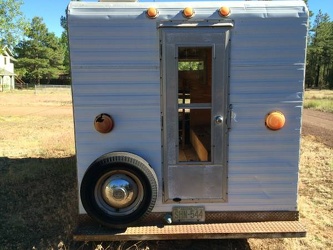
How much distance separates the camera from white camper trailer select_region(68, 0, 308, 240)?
3430 mm

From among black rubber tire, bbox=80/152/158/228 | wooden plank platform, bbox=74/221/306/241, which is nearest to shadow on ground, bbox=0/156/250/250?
wooden plank platform, bbox=74/221/306/241

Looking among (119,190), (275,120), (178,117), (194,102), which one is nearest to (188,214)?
(119,190)

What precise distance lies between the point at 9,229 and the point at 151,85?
2908 millimetres

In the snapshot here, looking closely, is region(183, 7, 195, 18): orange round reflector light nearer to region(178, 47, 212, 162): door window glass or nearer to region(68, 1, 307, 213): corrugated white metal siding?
region(68, 1, 307, 213): corrugated white metal siding

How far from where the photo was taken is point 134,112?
357 centimetres

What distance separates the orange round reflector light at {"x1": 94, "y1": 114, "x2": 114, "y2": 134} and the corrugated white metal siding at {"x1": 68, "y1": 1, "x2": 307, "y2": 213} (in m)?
0.06

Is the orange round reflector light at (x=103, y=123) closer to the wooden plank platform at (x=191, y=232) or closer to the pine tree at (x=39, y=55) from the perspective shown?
the wooden plank platform at (x=191, y=232)

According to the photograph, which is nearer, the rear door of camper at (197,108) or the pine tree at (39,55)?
the rear door of camper at (197,108)

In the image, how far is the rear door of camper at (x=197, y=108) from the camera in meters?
3.46

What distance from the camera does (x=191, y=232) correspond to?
3500mm

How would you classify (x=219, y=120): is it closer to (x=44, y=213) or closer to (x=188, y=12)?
(x=188, y=12)

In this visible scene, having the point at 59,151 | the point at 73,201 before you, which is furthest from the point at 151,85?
the point at 59,151

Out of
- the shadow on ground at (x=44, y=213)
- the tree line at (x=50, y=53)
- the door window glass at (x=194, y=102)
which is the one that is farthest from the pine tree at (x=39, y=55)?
the door window glass at (x=194, y=102)

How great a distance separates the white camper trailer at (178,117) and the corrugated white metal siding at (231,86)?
0.4 inches
